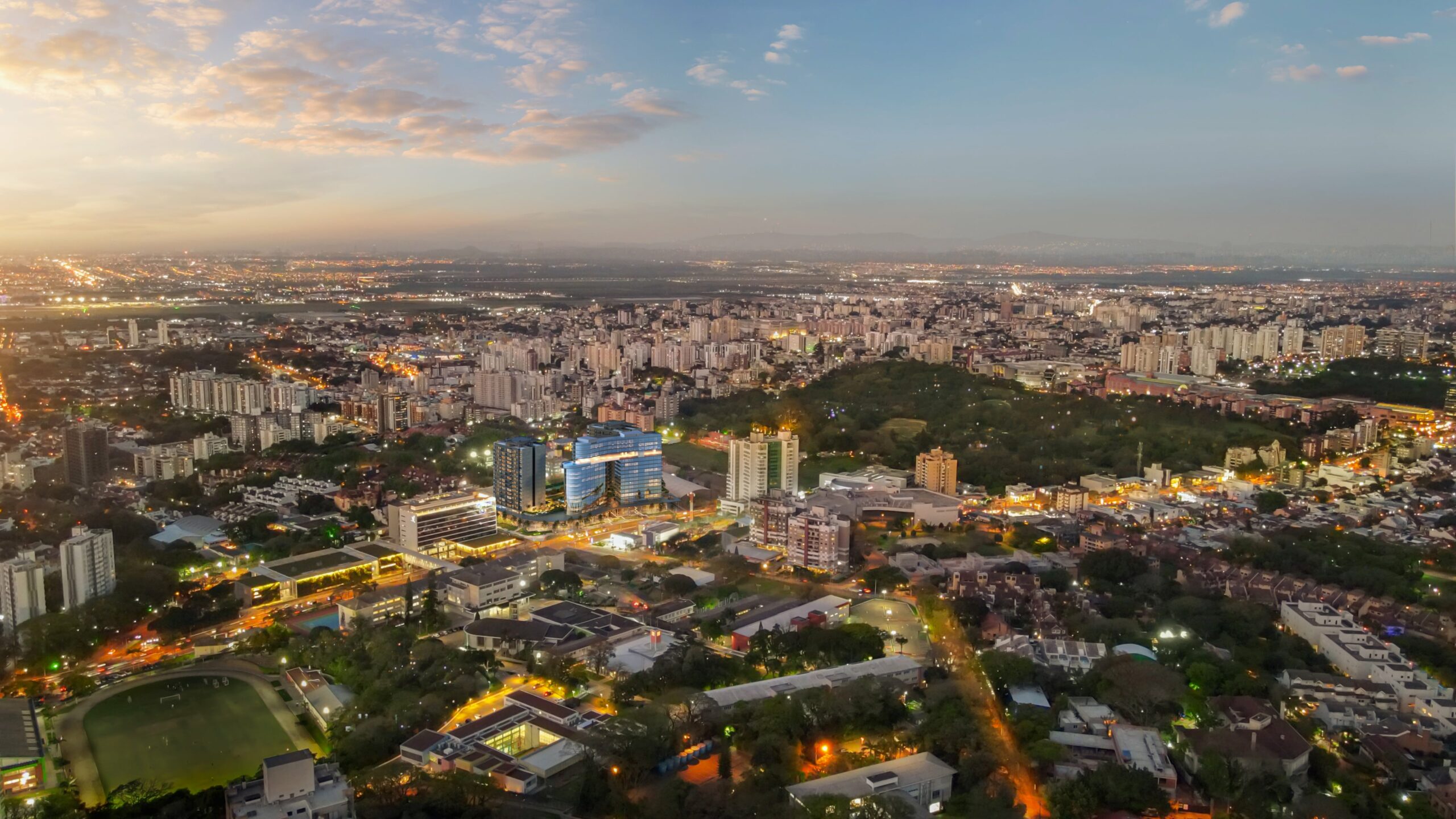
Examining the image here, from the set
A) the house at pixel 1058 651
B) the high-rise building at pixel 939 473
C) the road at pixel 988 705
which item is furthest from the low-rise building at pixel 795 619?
the high-rise building at pixel 939 473

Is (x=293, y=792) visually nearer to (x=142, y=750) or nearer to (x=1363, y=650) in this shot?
(x=142, y=750)

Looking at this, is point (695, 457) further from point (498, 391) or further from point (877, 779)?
point (877, 779)

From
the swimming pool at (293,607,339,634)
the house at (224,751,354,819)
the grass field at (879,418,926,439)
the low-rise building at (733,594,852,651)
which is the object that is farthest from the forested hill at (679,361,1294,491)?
the house at (224,751,354,819)

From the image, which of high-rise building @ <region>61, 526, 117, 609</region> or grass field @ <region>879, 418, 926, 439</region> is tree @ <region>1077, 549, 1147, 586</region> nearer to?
grass field @ <region>879, 418, 926, 439</region>

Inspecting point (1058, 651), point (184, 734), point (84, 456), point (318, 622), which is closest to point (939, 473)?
point (1058, 651)

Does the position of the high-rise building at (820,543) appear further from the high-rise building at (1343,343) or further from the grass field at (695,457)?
the high-rise building at (1343,343)

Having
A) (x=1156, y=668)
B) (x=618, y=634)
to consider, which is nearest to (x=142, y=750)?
(x=618, y=634)

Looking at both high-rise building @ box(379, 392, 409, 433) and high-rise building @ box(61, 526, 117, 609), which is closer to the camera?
high-rise building @ box(61, 526, 117, 609)
